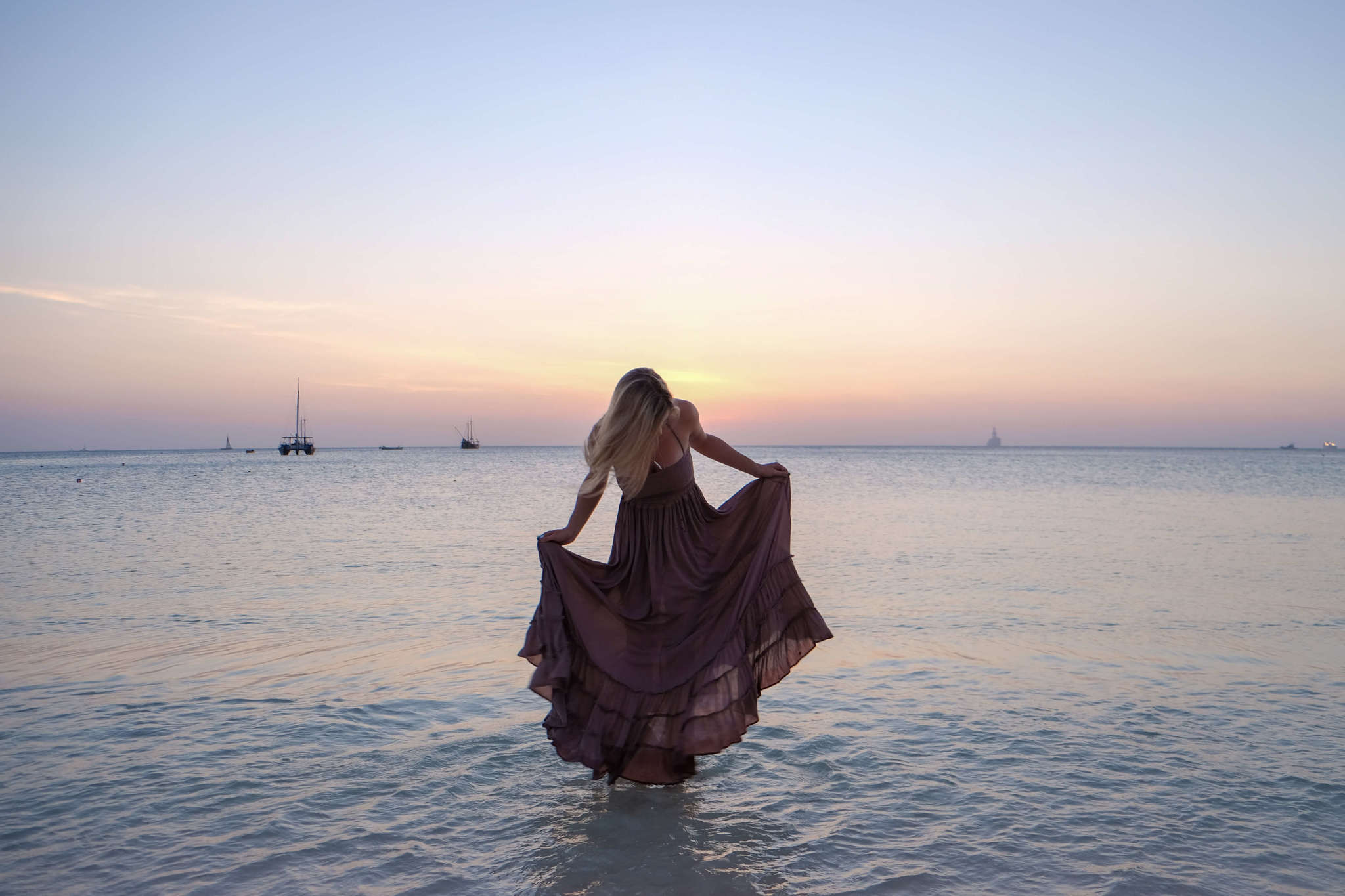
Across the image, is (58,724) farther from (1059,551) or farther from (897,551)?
(1059,551)

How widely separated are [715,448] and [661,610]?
0.96 meters

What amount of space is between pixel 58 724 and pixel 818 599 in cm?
756

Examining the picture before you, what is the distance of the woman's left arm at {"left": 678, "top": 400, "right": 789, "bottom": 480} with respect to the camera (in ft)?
15.7

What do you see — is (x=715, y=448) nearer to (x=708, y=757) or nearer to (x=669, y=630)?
(x=669, y=630)

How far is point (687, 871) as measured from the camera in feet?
12.8

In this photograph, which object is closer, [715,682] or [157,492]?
[715,682]

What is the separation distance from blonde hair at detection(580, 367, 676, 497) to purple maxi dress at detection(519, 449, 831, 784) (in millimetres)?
203

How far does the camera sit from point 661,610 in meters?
4.80

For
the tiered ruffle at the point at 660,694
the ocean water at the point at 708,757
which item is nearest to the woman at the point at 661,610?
the tiered ruffle at the point at 660,694

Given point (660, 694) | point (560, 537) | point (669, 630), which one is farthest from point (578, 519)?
point (660, 694)

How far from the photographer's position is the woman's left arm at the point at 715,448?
15.7ft

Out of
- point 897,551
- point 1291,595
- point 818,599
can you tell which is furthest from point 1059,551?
point 818,599

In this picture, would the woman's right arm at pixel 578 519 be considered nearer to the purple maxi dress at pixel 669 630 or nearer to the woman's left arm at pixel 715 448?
the purple maxi dress at pixel 669 630

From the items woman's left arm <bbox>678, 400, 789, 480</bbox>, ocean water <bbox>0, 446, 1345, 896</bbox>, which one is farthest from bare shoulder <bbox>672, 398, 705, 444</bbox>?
ocean water <bbox>0, 446, 1345, 896</bbox>
